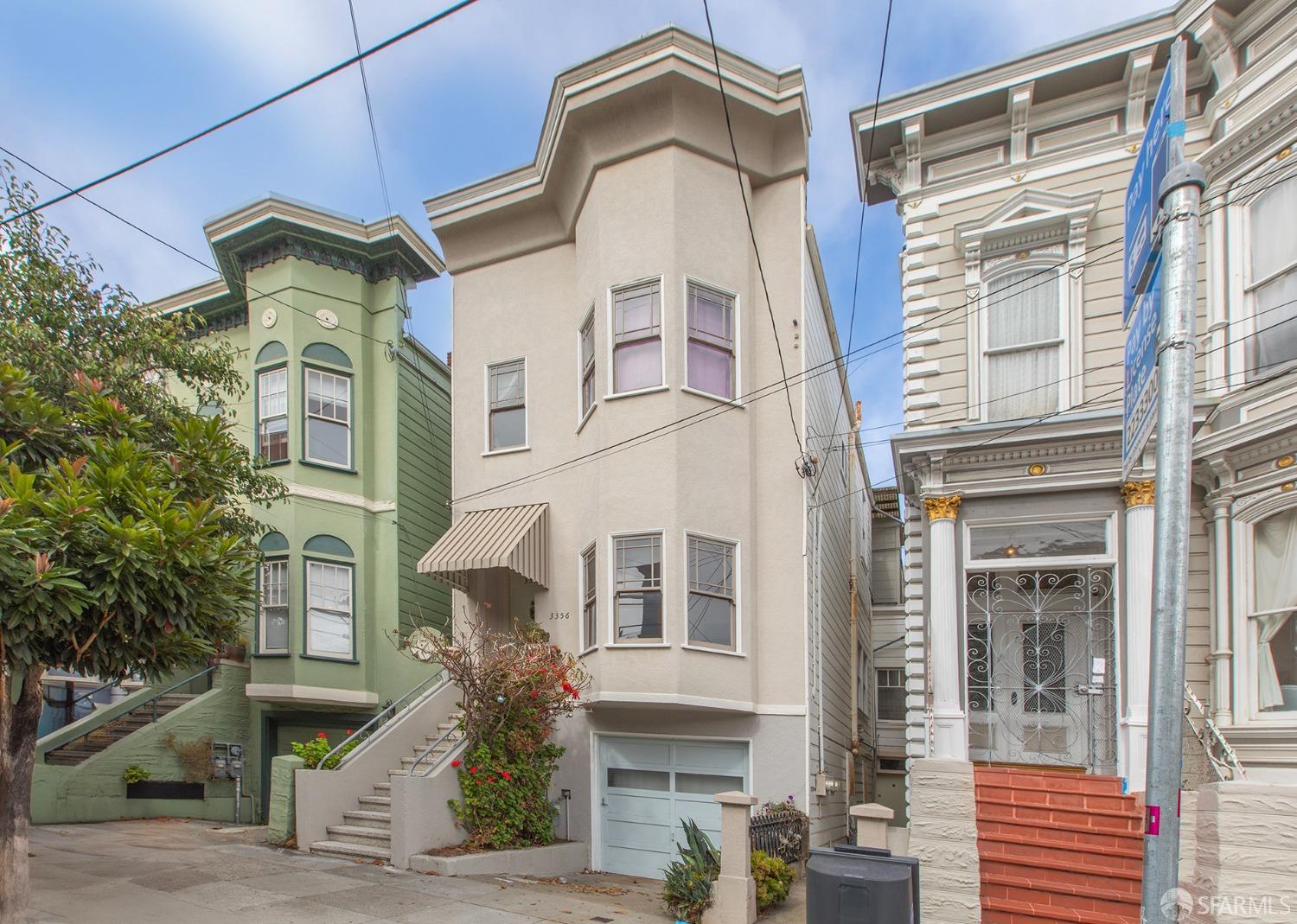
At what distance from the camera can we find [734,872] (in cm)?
893

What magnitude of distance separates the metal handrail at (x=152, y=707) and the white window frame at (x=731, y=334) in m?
10.3

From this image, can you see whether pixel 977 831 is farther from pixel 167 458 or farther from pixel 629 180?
pixel 629 180

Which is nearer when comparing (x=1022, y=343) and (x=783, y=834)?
(x=783, y=834)

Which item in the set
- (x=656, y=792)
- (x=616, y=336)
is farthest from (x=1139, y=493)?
(x=656, y=792)

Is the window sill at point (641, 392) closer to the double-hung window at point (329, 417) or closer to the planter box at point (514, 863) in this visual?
the planter box at point (514, 863)

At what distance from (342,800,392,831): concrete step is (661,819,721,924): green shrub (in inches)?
161

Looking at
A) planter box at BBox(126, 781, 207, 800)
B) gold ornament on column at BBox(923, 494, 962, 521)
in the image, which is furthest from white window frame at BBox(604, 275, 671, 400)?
planter box at BBox(126, 781, 207, 800)

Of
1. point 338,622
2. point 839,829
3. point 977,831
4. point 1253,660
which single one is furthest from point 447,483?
point 1253,660

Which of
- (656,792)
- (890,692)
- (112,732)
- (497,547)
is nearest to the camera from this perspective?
(656,792)

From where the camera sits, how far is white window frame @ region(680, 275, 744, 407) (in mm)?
12570

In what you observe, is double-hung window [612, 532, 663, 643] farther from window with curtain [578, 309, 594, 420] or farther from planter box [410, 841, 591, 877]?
planter box [410, 841, 591, 877]

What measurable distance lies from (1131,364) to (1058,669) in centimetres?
713

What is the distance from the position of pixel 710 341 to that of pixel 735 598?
3.61m

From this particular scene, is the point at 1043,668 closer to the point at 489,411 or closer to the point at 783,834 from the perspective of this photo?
the point at 783,834
